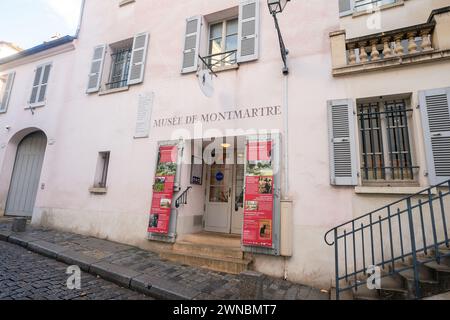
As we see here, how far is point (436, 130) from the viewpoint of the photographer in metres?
4.15

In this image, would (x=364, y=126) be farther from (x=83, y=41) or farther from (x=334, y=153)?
(x=83, y=41)

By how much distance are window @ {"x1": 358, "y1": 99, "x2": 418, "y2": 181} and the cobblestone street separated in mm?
4476

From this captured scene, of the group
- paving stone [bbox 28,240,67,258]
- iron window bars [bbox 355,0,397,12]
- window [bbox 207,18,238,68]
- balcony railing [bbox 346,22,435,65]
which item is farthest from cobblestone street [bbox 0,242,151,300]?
iron window bars [bbox 355,0,397,12]

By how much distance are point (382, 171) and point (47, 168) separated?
9.35 meters

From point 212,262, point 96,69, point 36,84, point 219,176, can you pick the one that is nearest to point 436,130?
point 212,262

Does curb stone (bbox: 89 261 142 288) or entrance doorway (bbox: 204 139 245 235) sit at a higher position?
entrance doorway (bbox: 204 139 245 235)

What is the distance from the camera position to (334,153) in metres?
4.67

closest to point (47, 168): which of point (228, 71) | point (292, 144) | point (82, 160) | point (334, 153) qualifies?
point (82, 160)

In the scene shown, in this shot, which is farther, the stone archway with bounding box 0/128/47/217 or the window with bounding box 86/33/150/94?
the stone archway with bounding box 0/128/47/217

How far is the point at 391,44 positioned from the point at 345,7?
1.38 meters

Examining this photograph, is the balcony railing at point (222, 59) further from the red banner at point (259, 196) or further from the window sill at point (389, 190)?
the window sill at point (389, 190)

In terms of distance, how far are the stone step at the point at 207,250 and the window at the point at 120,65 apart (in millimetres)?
5388

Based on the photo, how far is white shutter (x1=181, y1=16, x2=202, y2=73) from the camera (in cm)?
656

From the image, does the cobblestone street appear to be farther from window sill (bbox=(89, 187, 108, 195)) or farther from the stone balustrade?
the stone balustrade
